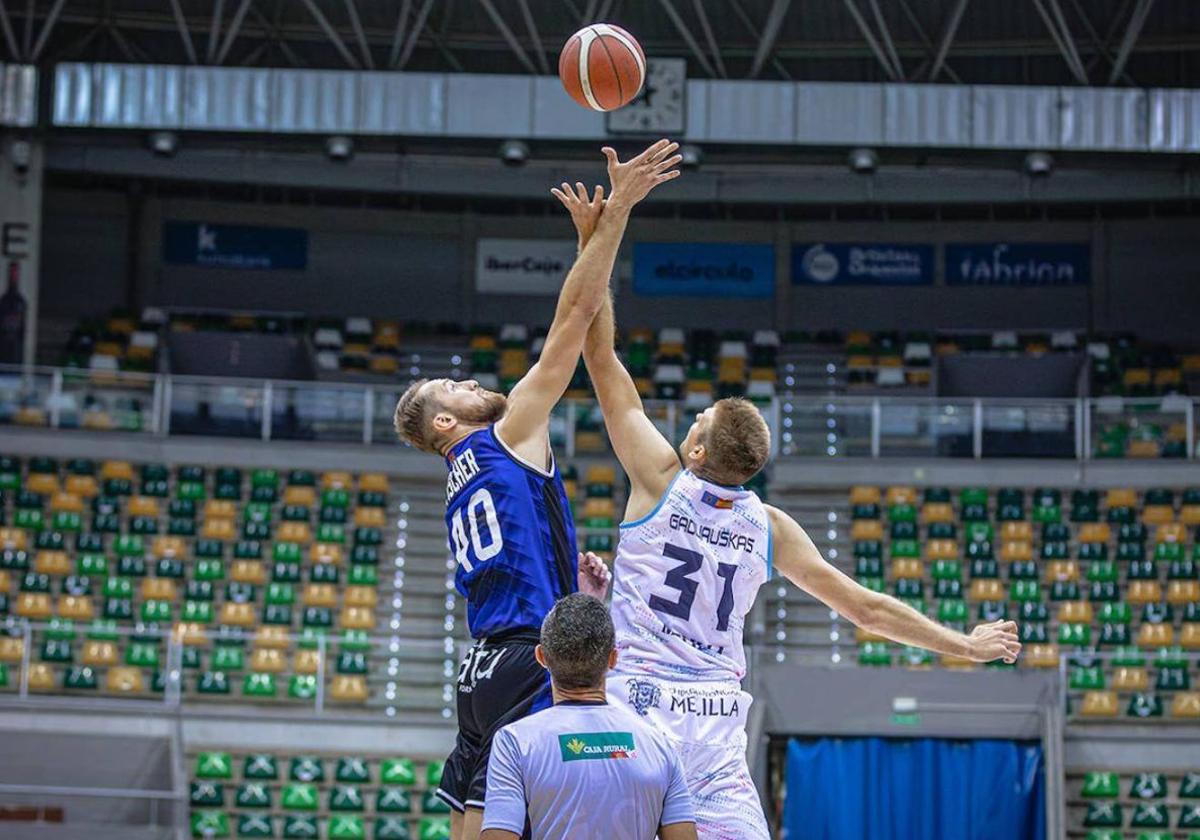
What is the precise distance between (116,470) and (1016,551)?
37.7 feet

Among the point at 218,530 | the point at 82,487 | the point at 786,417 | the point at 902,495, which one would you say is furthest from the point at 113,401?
the point at 902,495

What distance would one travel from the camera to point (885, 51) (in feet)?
93.6

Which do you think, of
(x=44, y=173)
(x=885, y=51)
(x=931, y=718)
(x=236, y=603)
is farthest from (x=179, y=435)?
(x=885, y=51)

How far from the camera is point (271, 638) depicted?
713 inches

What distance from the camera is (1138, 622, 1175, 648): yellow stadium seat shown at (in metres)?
19.6

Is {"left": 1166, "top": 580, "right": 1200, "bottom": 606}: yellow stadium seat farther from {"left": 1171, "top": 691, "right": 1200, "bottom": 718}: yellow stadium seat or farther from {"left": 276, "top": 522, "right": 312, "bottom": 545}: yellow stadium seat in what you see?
{"left": 276, "top": 522, "right": 312, "bottom": 545}: yellow stadium seat

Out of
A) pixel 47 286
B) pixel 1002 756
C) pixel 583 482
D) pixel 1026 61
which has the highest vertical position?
pixel 1026 61

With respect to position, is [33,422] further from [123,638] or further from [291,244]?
[291,244]

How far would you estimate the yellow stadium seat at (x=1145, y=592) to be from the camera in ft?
67.2

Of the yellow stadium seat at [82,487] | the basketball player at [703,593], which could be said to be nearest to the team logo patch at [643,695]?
the basketball player at [703,593]

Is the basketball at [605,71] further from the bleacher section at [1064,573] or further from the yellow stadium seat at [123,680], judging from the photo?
the yellow stadium seat at [123,680]

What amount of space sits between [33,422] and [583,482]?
7.07 meters

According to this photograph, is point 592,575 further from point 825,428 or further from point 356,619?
point 825,428

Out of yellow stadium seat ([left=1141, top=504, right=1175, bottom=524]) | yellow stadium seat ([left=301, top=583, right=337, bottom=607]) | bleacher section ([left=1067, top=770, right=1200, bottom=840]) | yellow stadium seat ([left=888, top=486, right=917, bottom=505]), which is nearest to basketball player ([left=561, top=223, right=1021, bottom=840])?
bleacher section ([left=1067, top=770, right=1200, bottom=840])
